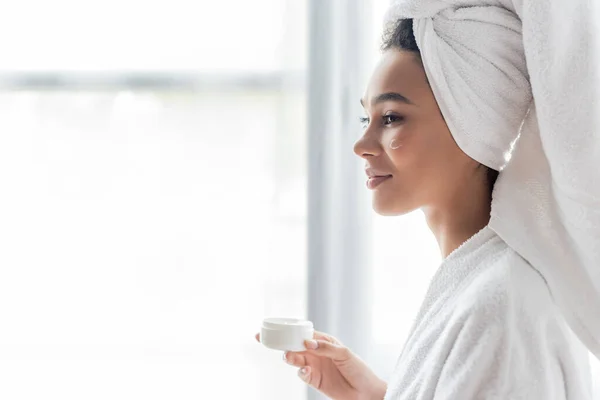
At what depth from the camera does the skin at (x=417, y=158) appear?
1058 millimetres

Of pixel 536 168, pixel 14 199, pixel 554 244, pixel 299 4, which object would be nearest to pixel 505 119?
pixel 536 168

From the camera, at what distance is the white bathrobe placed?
0.86 meters

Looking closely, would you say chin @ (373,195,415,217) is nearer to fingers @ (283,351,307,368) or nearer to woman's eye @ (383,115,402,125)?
woman's eye @ (383,115,402,125)

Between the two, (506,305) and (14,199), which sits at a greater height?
(14,199)

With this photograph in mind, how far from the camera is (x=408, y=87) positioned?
1065mm

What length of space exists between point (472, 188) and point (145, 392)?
3.85ft

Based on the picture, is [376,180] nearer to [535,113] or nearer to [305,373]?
Result: [535,113]

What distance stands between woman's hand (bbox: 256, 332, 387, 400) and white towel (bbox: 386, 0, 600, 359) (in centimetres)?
47

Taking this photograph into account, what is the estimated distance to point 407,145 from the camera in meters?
1.06

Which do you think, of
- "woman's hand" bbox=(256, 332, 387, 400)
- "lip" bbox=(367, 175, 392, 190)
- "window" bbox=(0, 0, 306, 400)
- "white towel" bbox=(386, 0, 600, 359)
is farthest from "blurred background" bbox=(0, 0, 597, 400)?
"white towel" bbox=(386, 0, 600, 359)

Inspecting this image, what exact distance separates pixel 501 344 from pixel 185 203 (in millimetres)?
1131

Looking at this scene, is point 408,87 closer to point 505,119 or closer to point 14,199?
point 505,119

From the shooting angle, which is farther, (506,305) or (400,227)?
(400,227)

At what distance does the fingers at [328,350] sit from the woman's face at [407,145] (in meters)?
0.33
